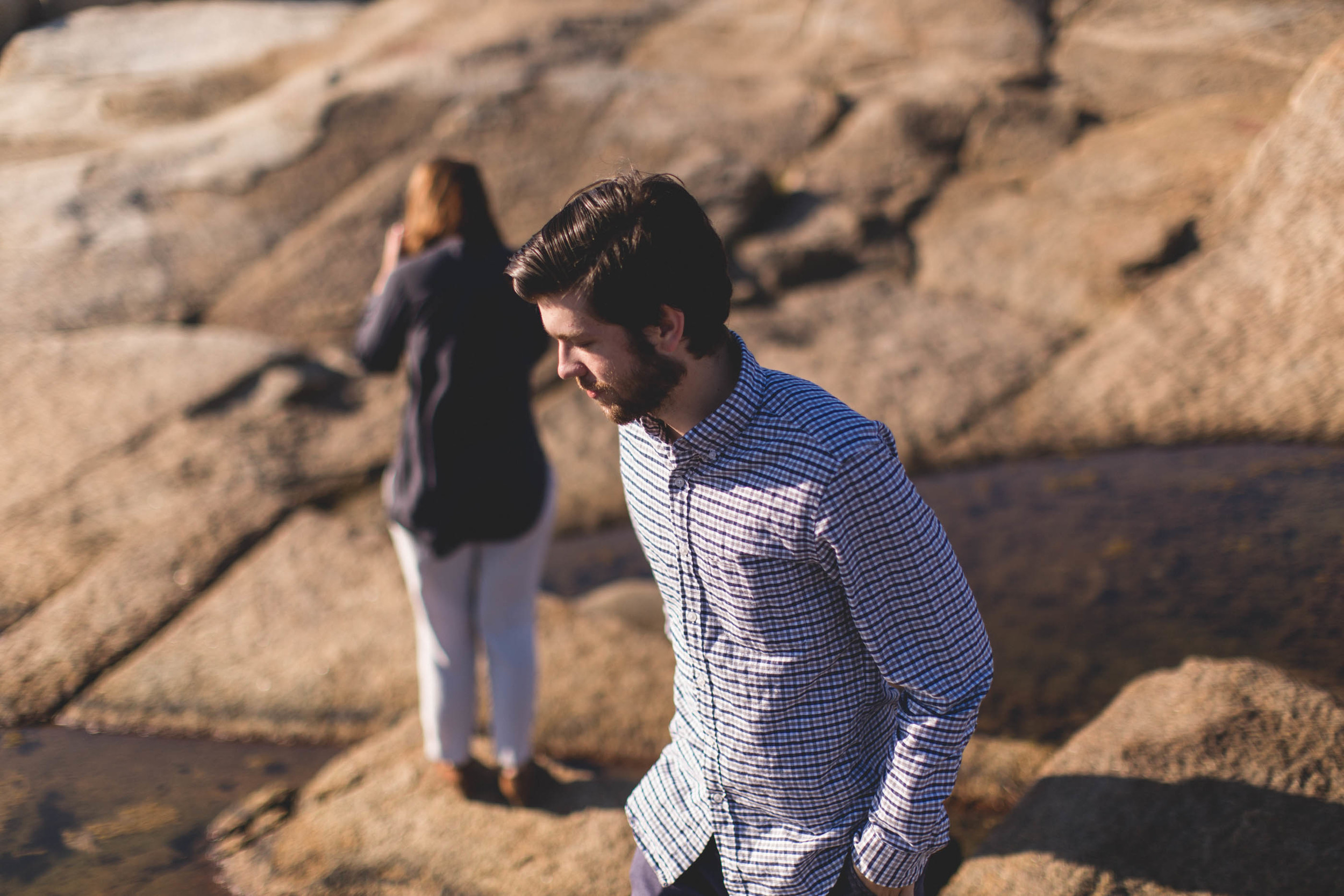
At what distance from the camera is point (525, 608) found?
2.60 meters

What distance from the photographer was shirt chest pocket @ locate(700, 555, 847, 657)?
4.24 feet

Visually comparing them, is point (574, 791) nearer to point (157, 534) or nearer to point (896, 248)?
point (157, 534)

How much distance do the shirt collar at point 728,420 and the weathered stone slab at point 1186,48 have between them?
535 centimetres

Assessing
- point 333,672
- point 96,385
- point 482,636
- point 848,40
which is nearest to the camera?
point 482,636

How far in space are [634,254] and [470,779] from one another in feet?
6.11

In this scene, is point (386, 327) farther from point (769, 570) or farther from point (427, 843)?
point (769, 570)

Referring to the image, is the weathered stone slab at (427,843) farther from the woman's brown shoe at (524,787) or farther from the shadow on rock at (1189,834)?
the shadow on rock at (1189,834)

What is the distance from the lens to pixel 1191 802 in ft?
6.70

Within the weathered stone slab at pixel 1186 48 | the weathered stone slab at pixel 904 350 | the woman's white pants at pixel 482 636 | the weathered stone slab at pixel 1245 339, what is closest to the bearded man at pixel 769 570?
the woman's white pants at pixel 482 636

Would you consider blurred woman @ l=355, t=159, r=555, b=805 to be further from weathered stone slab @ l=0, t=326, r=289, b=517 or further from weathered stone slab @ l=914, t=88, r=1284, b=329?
weathered stone slab @ l=914, t=88, r=1284, b=329

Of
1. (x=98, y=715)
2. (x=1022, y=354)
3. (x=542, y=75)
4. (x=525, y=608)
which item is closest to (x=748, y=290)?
(x=1022, y=354)

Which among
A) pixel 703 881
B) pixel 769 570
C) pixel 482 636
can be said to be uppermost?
pixel 769 570

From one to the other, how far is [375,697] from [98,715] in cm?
87

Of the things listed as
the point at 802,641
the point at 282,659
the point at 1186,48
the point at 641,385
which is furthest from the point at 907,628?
the point at 1186,48
